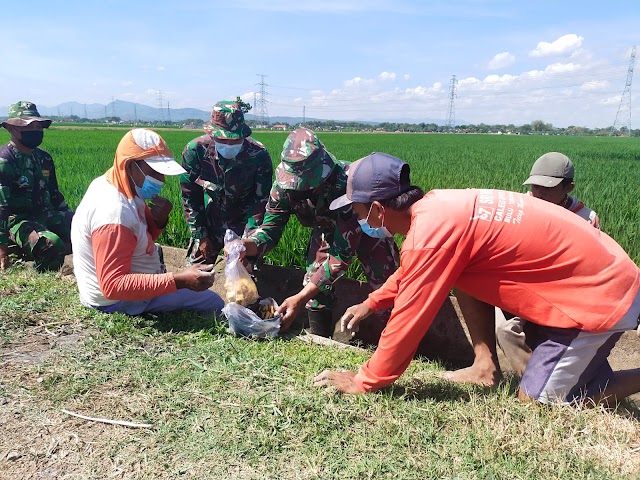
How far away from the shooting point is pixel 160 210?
3.87 m

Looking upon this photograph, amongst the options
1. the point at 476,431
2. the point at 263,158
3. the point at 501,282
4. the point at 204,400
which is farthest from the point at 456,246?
the point at 263,158

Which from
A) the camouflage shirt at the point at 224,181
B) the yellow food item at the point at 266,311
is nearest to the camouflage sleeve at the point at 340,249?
the yellow food item at the point at 266,311

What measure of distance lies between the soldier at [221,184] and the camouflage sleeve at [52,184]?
1957 mm

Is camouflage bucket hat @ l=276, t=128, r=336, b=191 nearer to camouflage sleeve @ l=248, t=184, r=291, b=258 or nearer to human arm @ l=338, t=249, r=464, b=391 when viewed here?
camouflage sleeve @ l=248, t=184, r=291, b=258

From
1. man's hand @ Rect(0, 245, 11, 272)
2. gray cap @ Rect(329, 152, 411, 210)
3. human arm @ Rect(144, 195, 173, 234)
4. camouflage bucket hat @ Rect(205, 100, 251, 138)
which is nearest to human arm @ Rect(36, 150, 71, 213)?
man's hand @ Rect(0, 245, 11, 272)

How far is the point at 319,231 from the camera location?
4055 millimetres

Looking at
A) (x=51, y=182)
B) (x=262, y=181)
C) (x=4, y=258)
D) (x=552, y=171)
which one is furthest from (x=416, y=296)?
(x=51, y=182)

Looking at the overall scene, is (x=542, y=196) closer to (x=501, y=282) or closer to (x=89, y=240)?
(x=501, y=282)

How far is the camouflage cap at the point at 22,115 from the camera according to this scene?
17.9ft

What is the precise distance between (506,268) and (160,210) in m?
2.56

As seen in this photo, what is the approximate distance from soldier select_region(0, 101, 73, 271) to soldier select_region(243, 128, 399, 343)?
266 centimetres

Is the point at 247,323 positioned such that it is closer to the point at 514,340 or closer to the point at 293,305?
the point at 293,305

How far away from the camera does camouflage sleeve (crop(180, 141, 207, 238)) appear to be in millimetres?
4980

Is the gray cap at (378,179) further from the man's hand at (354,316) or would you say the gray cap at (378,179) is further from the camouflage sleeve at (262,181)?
the camouflage sleeve at (262,181)
